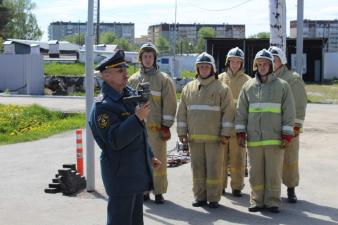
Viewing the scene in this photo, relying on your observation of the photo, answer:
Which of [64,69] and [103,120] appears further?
[64,69]

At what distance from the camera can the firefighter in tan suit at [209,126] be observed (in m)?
7.93

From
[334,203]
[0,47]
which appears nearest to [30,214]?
[334,203]

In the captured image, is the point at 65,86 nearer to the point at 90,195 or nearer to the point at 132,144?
the point at 90,195

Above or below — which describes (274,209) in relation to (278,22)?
below

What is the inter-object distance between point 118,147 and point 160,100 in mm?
3527

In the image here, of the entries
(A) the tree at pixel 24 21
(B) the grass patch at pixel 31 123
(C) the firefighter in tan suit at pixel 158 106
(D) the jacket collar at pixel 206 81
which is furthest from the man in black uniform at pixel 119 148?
(A) the tree at pixel 24 21

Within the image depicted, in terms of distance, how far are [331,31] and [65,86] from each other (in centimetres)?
11314

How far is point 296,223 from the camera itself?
287 inches

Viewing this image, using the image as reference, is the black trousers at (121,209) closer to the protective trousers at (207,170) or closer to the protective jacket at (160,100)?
the protective trousers at (207,170)

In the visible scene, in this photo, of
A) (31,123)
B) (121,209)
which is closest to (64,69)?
(31,123)

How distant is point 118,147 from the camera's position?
484cm

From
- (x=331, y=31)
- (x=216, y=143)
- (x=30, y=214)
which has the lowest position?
(x=30, y=214)

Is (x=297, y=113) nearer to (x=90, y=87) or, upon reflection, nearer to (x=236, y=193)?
(x=236, y=193)

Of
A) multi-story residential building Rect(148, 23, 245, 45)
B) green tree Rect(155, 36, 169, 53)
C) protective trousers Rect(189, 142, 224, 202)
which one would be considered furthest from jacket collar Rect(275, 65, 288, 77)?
multi-story residential building Rect(148, 23, 245, 45)
